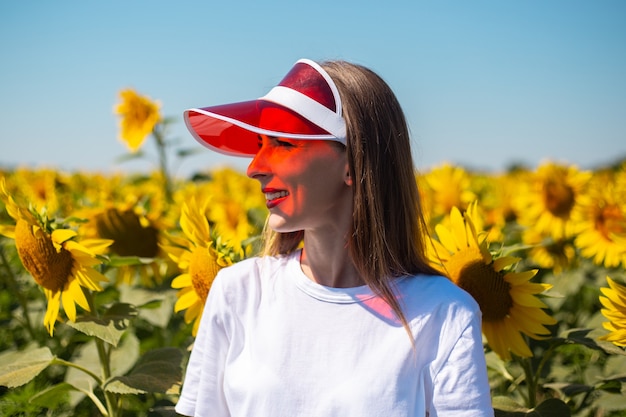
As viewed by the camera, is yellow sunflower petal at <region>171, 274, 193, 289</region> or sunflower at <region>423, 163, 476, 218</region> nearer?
yellow sunflower petal at <region>171, 274, 193, 289</region>

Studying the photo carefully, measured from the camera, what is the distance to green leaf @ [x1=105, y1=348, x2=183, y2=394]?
2012 mm

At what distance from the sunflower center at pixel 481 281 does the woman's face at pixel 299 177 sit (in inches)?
20.3

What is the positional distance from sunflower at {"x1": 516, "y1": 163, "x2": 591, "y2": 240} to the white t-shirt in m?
2.65

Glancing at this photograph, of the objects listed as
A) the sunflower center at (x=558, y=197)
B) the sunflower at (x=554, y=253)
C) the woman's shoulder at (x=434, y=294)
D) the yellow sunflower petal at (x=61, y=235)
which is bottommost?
the sunflower at (x=554, y=253)

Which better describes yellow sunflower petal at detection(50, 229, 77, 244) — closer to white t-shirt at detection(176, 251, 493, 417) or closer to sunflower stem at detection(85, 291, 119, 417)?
A: sunflower stem at detection(85, 291, 119, 417)

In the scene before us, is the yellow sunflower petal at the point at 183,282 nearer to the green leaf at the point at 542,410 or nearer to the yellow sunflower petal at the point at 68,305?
the yellow sunflower petal at the point at 68,305

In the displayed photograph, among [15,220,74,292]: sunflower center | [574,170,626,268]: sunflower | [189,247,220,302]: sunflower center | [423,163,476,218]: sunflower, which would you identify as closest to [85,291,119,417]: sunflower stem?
[15,220,74,292]: sunflower center

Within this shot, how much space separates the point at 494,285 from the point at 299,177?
71 centimetres

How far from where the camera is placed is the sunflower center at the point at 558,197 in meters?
4.02

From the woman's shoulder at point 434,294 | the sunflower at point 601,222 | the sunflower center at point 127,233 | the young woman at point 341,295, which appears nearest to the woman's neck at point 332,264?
the young woman at point 341,295

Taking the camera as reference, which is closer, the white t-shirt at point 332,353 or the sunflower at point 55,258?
the white t-shirt at point 332,353

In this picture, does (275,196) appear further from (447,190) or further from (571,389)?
(447,190)

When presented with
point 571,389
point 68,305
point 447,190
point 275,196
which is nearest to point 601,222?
point 447,190

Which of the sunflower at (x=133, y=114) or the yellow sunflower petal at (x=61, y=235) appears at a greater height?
the sunflower at (x=133, y=114)
